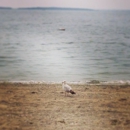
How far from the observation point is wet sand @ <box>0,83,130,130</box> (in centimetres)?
973

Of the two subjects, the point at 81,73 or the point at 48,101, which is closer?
the point at 48,101

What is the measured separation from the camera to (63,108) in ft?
37.0

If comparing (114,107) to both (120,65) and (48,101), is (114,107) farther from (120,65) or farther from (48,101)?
(120,65)

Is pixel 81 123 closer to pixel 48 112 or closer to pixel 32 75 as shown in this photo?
pixel 48 112

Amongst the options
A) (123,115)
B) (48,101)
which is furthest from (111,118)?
(48,101)

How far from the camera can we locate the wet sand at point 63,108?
973 cm

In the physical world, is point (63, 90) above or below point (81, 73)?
above

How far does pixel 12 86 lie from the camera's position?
1515cm

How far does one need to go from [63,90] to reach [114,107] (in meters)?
2.99

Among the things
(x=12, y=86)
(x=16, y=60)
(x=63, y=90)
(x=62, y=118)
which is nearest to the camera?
(x=62, y=118)

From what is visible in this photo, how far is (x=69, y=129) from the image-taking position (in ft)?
30.7

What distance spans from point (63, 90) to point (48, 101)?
189 cm

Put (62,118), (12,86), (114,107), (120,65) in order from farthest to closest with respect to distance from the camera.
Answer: (120,65) < (12,86) < (114,107) < (62,118)

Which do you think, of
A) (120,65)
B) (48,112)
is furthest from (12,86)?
(120,65)
